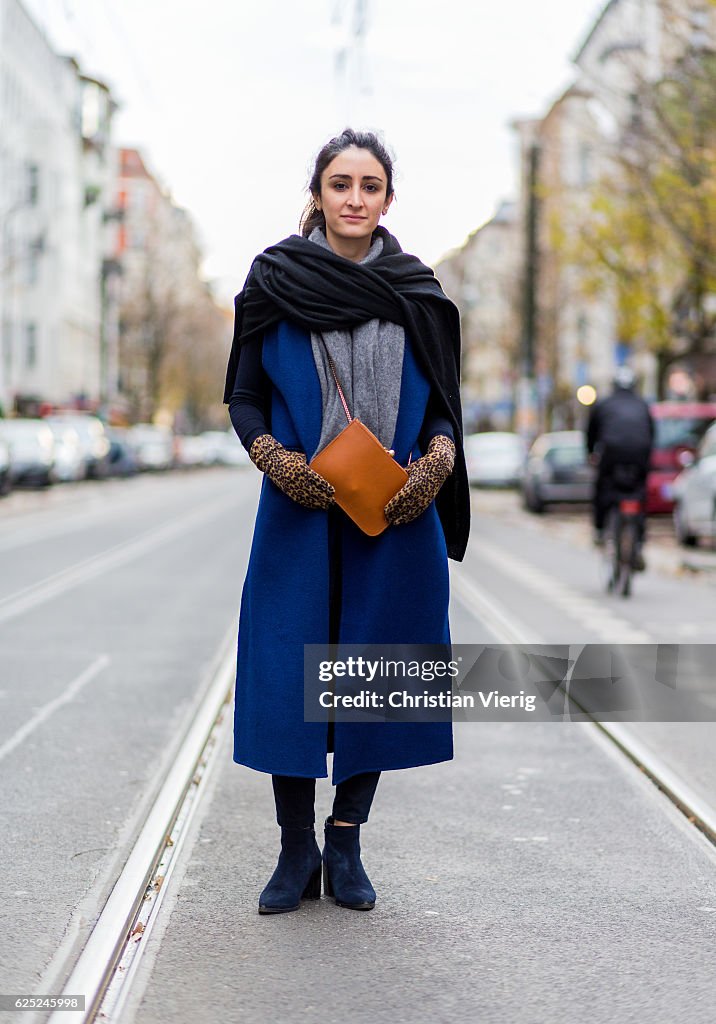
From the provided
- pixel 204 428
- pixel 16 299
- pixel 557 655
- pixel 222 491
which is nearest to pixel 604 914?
pixel 557 655

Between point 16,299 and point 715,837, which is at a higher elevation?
point 16,299

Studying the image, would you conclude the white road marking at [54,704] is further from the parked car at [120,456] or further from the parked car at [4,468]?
the parked car at [120,456]

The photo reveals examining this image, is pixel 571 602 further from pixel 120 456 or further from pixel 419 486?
pixel 120 456

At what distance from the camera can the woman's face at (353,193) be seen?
14.5ft

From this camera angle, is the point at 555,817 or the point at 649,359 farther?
the point at 649,359

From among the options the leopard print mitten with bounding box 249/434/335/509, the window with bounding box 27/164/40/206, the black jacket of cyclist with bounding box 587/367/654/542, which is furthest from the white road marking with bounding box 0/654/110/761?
the window with bounding box 27/164/40/206

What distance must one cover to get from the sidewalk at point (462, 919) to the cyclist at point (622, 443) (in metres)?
7.60

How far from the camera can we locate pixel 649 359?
60.3m

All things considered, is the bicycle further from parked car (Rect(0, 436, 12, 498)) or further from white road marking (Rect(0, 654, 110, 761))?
parked car (Rect(0, 436, 12, 498))

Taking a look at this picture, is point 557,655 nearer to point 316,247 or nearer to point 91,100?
point 316,247

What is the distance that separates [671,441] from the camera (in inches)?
1025

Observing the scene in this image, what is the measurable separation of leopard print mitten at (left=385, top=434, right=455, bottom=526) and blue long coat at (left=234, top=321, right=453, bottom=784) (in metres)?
0.06

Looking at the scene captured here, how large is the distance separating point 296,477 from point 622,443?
9.89 meters

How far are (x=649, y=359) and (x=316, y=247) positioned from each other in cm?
5711
